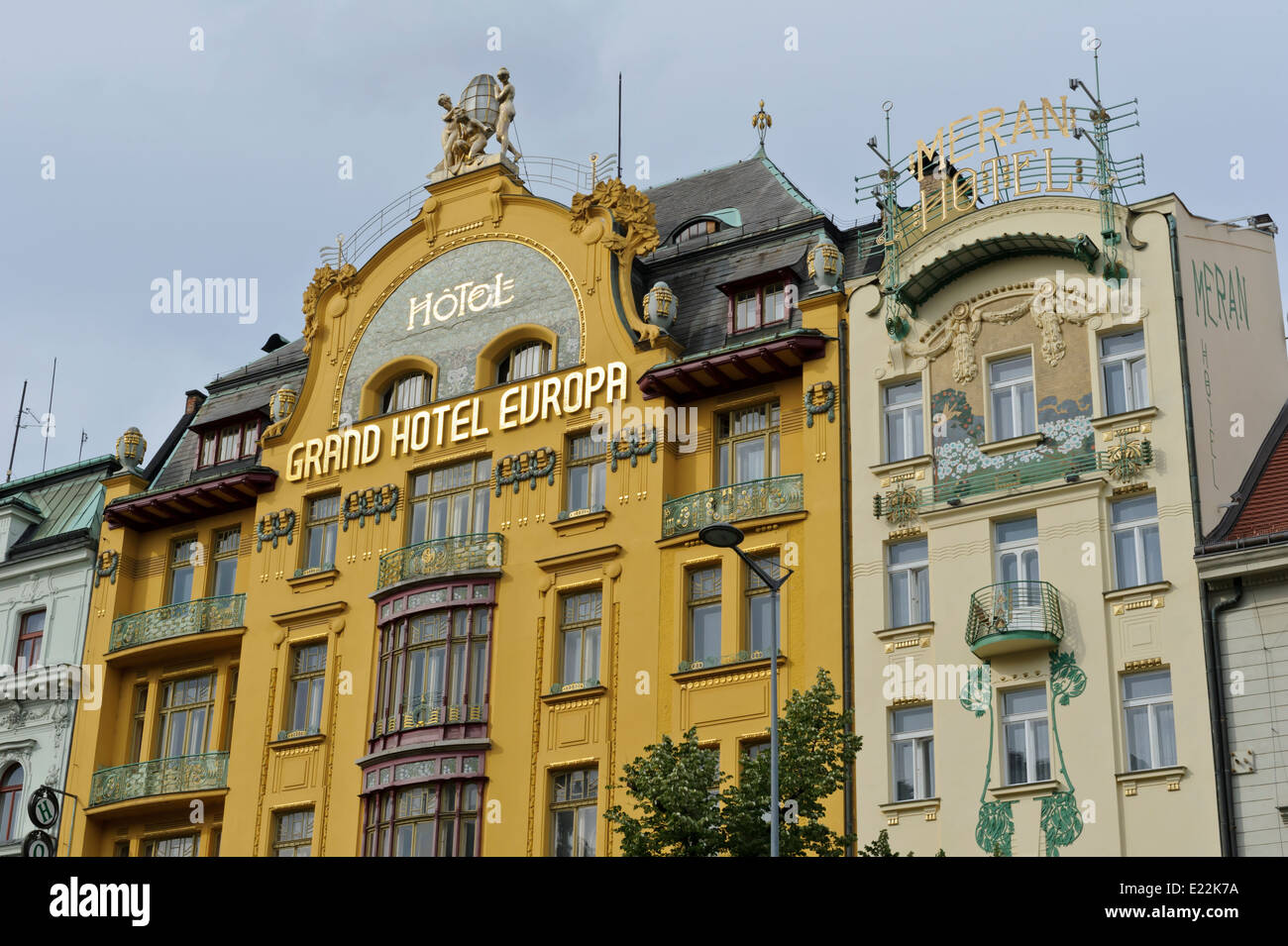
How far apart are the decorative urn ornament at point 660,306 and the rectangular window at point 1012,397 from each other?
772cm

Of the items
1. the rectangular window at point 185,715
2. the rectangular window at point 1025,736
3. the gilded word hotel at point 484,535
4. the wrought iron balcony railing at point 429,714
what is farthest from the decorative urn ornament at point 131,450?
the rectangular window at point 1025,736

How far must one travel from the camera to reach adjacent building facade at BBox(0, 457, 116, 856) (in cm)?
4484

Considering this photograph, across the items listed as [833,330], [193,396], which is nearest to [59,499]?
[193,396]

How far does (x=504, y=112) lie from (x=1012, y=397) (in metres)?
16.3

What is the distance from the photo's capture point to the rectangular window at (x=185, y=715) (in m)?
43.3

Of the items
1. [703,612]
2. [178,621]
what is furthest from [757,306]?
[178,621]

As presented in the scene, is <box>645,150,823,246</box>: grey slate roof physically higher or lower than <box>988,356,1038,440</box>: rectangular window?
higher

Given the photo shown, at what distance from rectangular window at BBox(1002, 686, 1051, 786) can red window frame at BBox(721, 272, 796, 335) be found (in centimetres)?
1017

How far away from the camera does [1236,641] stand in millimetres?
30531

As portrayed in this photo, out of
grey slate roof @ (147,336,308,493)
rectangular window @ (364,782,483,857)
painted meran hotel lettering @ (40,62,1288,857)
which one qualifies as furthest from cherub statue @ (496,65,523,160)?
rectangular window @ (364,782,483,857)

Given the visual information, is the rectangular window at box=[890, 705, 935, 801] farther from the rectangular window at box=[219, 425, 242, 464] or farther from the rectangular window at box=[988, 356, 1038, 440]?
the rectangular window at box=[219, 425, 242, 464]

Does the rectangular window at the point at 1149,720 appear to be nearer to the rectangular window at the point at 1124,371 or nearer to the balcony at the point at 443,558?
the rectangular window at the point at 1124,371

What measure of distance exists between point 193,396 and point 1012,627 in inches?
1027
